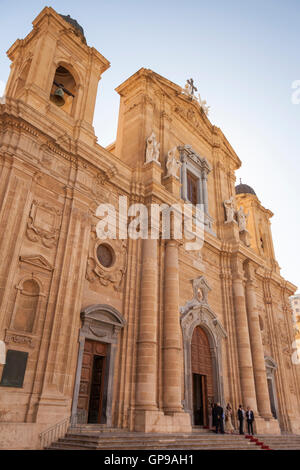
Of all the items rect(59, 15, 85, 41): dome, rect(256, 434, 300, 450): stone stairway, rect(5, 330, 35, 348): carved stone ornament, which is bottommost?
rect(256, 434, 300, 450): stone stairway

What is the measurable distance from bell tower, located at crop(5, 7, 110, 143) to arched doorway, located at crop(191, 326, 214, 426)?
9750mm

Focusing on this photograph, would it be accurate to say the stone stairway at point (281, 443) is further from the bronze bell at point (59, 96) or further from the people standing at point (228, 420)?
the bronze bell at point (59, 96)

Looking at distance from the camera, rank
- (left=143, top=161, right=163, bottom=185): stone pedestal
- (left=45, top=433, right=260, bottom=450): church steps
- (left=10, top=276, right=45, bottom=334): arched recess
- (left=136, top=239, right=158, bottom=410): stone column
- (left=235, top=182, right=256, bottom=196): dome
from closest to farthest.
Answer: (left=45, top=433, right=260, bottom=450): church steps < (left=10, top=276, right=45, bottom=334): arched recess < (left=136, top=239, right=158, bottom=410): stone column < (left=143, top=161, right=163, bottom=185): stone pedestal < (left=235, top=182, right=256, bottom=196): dome

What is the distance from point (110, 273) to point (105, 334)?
215 cm

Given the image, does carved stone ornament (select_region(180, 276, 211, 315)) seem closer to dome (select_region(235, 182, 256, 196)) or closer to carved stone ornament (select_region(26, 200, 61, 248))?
carved stone ornament (select_region(26, 200, 61, 248))

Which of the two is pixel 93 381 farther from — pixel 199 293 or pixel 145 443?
pixel 199 293

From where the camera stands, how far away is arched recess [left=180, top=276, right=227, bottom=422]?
15.1 meters

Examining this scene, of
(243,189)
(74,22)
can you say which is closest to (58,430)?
(74,22)

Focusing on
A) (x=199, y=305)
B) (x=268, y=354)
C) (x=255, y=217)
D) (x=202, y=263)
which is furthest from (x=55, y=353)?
(x=255, y=217)

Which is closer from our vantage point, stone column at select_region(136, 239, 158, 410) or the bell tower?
stone column at select_region(136, 239, 158, 410)

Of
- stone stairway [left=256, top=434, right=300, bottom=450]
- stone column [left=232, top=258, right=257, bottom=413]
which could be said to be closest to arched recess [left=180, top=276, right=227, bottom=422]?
stone column [left=232, top=258, right=257, bottom=413]

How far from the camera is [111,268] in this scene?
13.4m

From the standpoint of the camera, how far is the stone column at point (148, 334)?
12102mm

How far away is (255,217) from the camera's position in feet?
89.3
